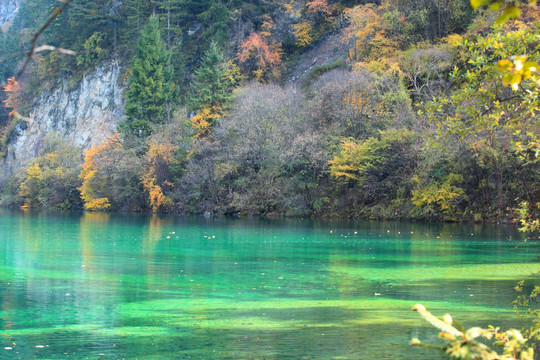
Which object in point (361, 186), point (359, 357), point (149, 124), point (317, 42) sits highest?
point (317, 42)

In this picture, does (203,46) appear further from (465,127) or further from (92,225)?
(465,127)

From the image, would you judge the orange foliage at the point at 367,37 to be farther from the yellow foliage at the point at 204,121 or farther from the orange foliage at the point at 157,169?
the orange foliage at the point at 157,169

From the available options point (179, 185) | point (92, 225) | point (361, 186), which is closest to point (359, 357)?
point (92, 225)

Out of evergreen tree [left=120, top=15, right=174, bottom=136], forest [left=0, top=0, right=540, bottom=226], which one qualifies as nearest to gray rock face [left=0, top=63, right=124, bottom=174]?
forest [left=0, top=0, right=540, bottom=226]

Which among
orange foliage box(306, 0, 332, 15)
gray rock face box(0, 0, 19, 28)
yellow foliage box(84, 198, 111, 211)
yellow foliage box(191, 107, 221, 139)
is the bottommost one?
yellow foliage box(84, 198, 111, 211)

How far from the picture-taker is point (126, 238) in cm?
3247

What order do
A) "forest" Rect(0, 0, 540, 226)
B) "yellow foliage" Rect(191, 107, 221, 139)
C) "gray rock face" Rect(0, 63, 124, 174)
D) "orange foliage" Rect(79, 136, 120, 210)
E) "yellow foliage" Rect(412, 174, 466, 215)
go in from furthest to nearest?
"gray rock face" Rect(0, 63, 124, 174)
"orange foliage" Rect(79, 136, 120, 210)
"yellow foliage" Rect(191, 107, 221, 139)
"forest" Rect(0, 0, 540, 226)
"yellow foliage" Rect(412, 174, 466, 215)

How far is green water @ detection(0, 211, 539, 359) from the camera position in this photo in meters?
11.6

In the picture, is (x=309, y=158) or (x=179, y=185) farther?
(x=179, y=185)

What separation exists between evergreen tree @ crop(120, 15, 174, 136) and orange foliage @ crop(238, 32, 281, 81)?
840 centimetres

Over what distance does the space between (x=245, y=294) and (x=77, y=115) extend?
73.0m

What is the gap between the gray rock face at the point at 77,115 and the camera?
80.6 meters

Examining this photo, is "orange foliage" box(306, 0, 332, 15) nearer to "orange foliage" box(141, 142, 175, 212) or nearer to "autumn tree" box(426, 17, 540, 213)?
"orange foliage" box(141, 142, 175, 212)

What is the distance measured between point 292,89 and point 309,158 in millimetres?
13748
